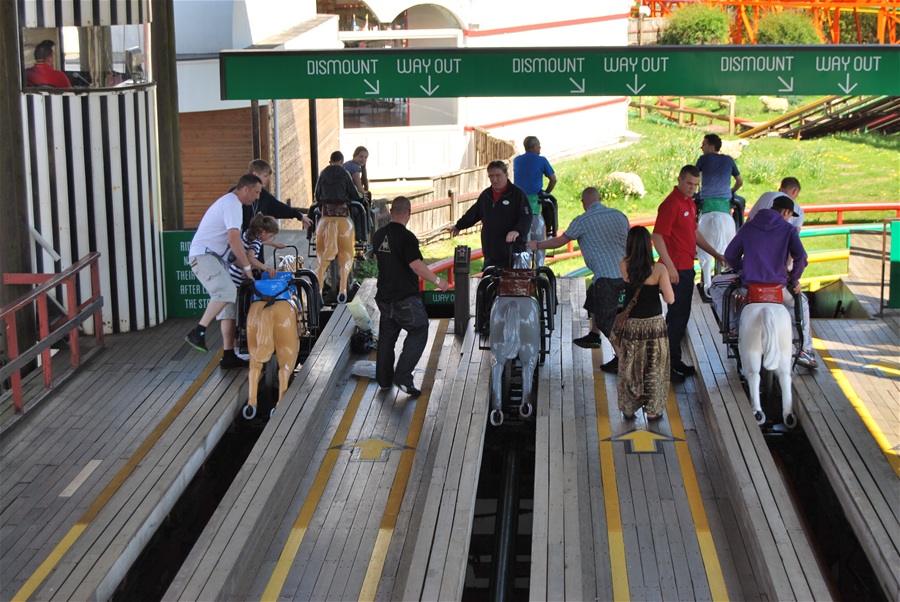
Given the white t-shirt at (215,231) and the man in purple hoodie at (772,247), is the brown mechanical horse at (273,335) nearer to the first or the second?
the white t-shirt at (215,231)

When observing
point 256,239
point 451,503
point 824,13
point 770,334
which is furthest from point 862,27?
point 451,503

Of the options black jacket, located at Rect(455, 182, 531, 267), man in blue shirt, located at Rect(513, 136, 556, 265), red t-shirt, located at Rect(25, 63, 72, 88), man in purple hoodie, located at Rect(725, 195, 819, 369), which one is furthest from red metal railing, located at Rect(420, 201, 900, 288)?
red t-shirt, located at Rect(25, 63, 72, 88)

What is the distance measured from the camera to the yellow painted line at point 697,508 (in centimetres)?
827

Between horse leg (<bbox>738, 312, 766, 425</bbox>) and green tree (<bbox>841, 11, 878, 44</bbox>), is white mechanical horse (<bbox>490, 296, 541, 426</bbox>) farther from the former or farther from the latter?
green tree (<bbox>841, 11, 878, 44</bbox>)

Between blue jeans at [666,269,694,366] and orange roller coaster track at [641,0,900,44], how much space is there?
29917 mm

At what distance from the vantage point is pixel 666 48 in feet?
38.0

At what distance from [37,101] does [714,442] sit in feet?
25.2

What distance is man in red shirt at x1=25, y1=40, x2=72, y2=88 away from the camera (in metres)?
12.3

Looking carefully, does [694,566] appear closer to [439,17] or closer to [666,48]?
[666,48]

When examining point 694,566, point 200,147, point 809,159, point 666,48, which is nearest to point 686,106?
point 809,159

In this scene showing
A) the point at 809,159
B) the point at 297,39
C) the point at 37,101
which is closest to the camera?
the point at 37,101

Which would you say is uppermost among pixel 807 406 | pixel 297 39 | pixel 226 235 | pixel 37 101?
pixel 297 39

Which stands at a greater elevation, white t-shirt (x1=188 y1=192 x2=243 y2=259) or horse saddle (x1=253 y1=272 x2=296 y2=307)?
white t-shirt (x1=188 y1=192 x2=243 y2=259)

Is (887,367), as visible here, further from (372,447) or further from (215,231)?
(215,231)
